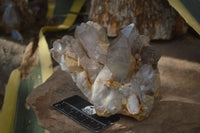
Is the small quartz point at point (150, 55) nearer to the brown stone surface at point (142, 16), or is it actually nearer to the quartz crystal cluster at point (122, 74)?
the quartz crystal cluster at point (122, 74)

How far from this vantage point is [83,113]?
39.2 inches

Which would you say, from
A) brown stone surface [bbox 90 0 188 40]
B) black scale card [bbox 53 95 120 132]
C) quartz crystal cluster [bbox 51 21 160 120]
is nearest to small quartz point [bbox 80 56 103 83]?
quartz crystal cluster [bbox 51 21 160 120]


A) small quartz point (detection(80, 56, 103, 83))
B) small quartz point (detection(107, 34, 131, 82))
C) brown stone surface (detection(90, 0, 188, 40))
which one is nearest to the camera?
small quartz point (detection(107, 34, 131, 82))

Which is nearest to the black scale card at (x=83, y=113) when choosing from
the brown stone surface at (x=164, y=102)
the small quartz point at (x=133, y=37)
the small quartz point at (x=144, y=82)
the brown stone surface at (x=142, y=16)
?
the brown stone surface at (x=164, y=102)

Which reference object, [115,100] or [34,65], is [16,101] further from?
[115,100]

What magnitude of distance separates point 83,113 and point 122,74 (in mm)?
214

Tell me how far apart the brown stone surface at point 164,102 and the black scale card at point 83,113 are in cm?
2

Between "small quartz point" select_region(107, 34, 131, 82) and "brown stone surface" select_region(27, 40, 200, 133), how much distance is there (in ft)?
0.56

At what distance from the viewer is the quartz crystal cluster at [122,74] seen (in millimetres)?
907

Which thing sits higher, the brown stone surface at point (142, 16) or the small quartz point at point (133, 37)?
the small quartz point at point (133, 37)

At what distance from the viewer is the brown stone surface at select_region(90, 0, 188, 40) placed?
1.62 metres

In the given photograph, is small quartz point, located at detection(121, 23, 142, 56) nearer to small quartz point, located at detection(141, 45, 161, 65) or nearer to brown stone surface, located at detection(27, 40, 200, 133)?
small quartz point, located at detection(141, 45, 161, 65)

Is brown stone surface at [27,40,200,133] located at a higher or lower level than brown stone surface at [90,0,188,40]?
lower

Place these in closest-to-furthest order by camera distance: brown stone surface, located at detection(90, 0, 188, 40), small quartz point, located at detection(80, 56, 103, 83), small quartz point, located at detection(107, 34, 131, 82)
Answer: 1. small quartz point, located at detection(107, 34, 131, 82)
2. small quartz point, located at detection(80, 56, 103, 83)
3. brown stone surface, located at detection(90, 0, 188, 40)
